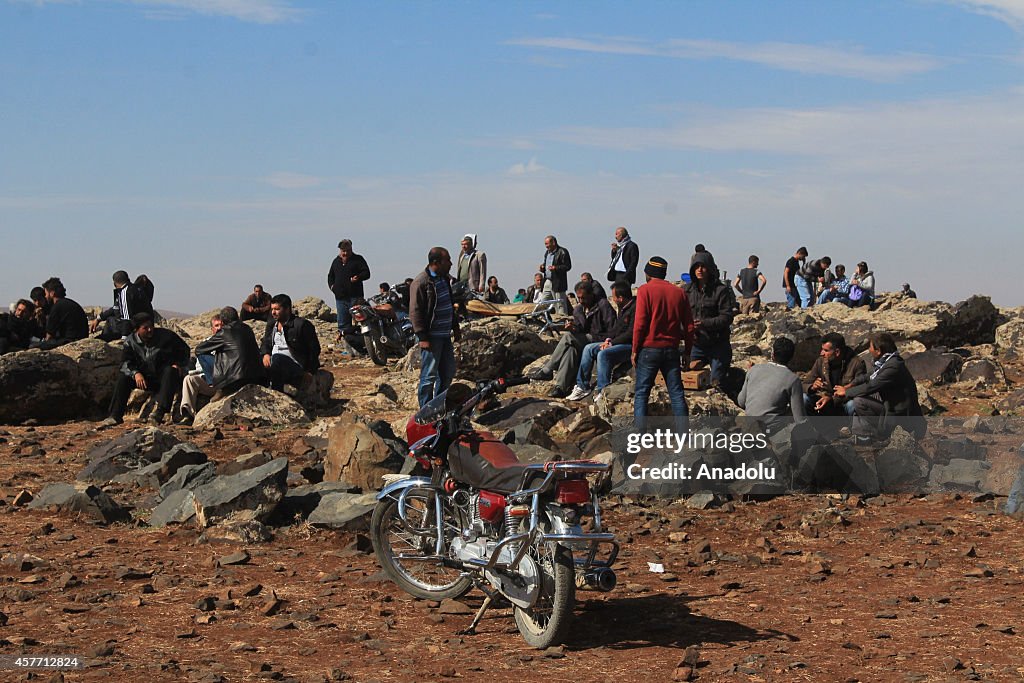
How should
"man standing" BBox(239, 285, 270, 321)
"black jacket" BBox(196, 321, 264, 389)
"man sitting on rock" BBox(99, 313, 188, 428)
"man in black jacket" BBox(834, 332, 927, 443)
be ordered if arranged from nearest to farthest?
"man in black jacket" BBox(834, 332, 927, 443) → "black jacket" BBox(196, 321, 264, 389) → "man sitting on rock" BBox(99, 313, 188, 428) → "man standing" BBox(239, 285, 270, 321)

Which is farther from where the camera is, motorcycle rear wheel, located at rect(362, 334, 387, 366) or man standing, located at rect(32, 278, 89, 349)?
motorcycle rear wheel, located at rect(362, 334, 387, 366)

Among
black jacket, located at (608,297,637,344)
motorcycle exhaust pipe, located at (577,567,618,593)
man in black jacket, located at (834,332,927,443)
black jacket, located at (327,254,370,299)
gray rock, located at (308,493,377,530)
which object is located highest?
black jacket, located at (327,254,370,299)

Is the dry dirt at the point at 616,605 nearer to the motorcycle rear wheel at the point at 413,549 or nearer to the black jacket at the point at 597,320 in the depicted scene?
the motorcycle rear wheel at the point at 413,549

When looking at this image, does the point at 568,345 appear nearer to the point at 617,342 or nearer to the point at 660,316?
the point at 617,342

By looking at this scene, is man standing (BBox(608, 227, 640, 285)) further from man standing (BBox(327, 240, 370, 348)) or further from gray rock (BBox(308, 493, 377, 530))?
gray rock (BBox(308, 493, 377, 530))

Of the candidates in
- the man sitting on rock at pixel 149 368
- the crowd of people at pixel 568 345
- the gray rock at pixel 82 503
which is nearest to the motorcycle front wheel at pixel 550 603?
the crowd of people at pixel 568 345

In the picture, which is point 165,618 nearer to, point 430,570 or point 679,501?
point 430,570

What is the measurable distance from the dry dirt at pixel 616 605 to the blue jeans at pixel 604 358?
14.4ft

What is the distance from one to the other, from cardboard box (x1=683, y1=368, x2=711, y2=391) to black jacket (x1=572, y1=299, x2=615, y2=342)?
115 cm

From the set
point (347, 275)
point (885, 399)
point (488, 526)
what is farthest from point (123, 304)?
point (488, 526)

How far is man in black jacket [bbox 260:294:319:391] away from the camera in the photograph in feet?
49.3

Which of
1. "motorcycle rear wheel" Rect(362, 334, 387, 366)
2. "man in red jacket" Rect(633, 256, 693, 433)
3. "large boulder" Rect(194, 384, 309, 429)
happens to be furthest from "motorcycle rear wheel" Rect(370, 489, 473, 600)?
"motorcycle rear wheel" Rect(362, 334, 387, 366)

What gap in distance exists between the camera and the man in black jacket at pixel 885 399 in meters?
11.6

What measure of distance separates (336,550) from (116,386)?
7.25 meters
